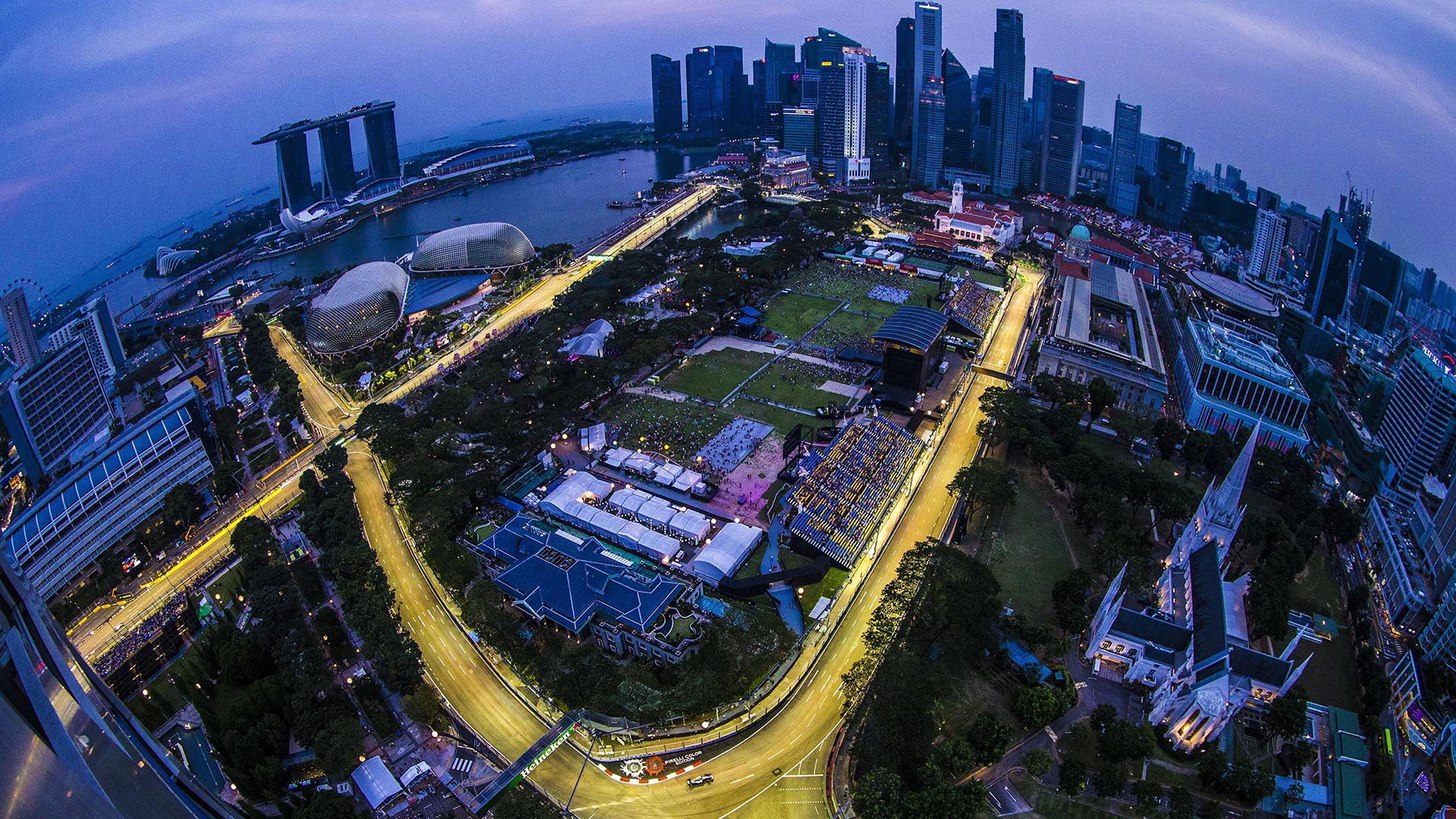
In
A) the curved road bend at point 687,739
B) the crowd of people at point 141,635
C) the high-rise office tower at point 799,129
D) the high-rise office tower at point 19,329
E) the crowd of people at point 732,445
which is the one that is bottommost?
the curved road bend at point 687,739

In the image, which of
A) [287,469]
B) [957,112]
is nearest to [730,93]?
[957,112]

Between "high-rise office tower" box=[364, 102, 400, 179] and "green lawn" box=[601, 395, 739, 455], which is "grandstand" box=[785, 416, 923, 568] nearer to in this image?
"green lawn" box=[601, 395, 739, 455]

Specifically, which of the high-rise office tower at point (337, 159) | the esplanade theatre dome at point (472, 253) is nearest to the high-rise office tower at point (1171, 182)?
the esplanade theatre dome at point (472, 253)

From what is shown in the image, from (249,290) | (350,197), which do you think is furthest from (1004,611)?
(350,197)

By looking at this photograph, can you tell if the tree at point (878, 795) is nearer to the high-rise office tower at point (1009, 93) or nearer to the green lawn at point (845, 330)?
the green lawn at point (845, 330)

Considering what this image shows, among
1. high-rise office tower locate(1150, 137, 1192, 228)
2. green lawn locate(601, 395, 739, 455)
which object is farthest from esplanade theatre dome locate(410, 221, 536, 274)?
high-rise office tower locate(1150, 137, 1192, 228)

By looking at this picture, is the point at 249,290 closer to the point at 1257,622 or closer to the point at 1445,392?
the point at 1257,622

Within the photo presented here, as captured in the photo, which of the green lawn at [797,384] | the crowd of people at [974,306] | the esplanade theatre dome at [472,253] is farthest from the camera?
the esplanade theatre dome at [472,253]
